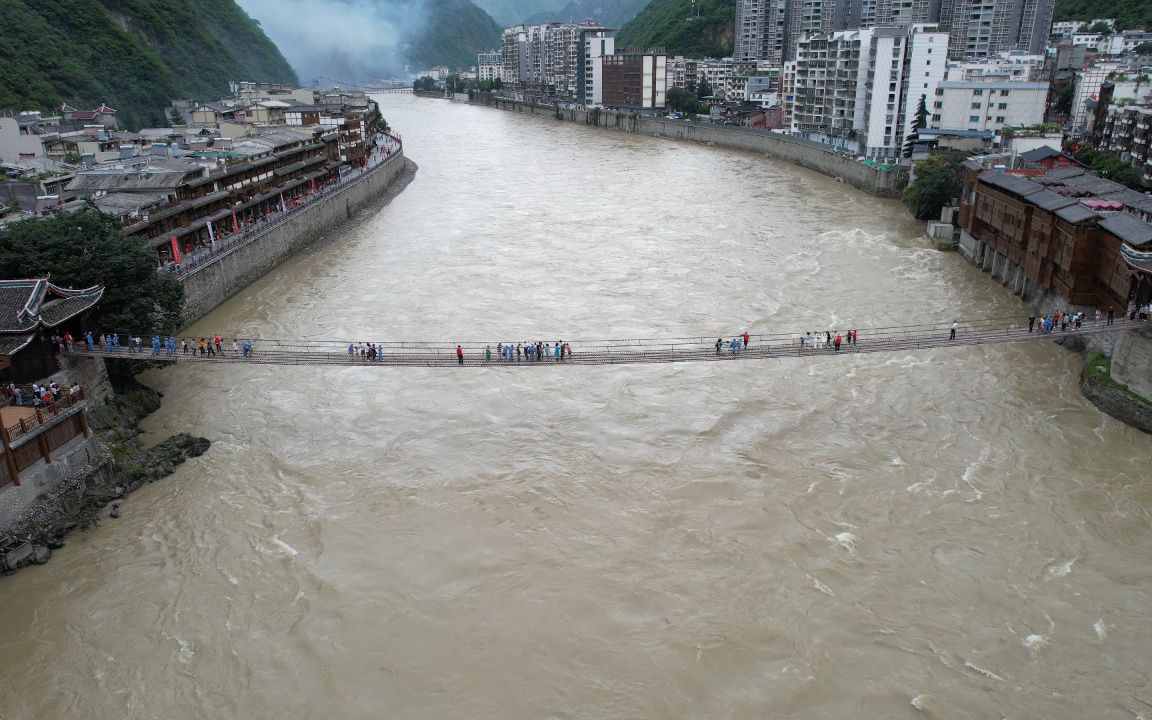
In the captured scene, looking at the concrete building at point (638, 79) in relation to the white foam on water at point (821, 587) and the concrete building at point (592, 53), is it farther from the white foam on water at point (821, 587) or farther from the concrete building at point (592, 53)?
the white foam on water at point (821, 587)

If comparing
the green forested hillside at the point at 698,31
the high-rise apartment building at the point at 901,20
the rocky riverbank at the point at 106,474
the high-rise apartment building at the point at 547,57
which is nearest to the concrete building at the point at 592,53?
the high-rise apartment building at the point at 547,57

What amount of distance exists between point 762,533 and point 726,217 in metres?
22.1

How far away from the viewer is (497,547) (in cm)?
1130

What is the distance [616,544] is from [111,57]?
51703 millimetres

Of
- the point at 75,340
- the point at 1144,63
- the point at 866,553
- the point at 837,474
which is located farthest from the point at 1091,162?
the point at 75,340

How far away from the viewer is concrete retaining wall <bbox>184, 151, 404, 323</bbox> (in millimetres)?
20359

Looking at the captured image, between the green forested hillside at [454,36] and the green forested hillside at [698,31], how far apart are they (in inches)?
3336

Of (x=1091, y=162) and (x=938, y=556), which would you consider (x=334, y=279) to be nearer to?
(x=938, y=556)

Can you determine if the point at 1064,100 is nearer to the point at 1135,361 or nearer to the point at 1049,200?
the point at 1049,200

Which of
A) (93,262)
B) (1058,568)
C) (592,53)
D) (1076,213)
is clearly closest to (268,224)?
(93,262)

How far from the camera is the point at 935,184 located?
28.7 m

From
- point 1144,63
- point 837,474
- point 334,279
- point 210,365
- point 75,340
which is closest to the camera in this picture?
point 837,474

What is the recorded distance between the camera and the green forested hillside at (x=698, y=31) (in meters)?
84.1

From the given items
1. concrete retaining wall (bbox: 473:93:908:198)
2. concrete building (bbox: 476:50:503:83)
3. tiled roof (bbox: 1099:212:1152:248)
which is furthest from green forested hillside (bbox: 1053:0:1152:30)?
concrete building (bbox: 476:50:503:83)
